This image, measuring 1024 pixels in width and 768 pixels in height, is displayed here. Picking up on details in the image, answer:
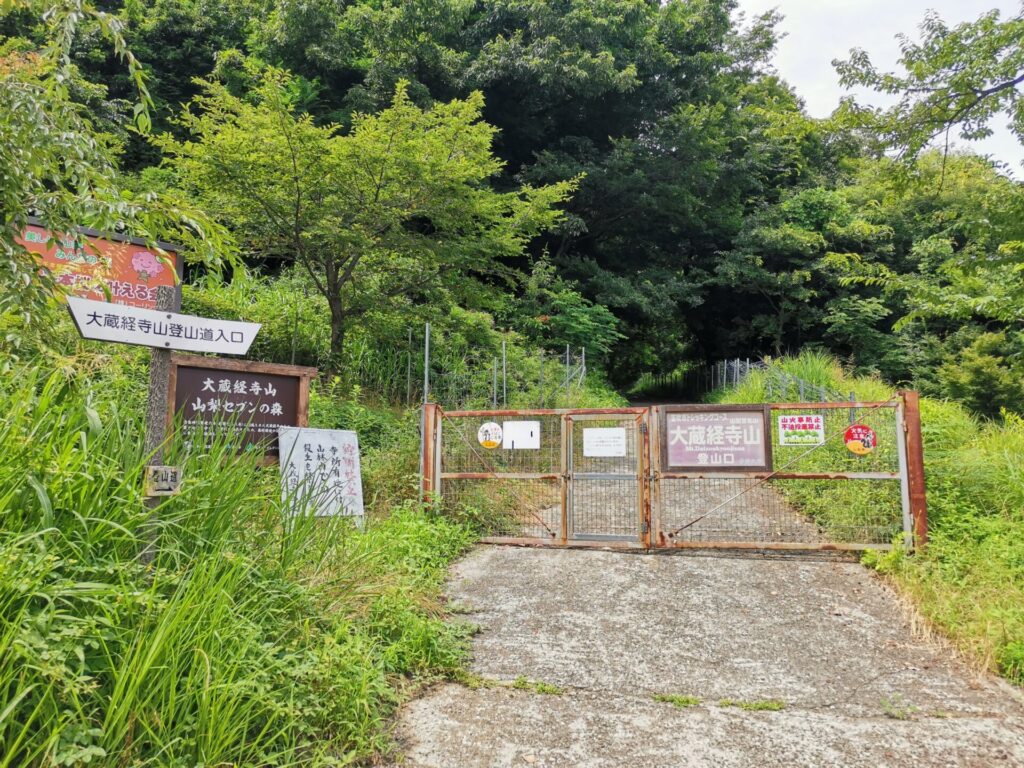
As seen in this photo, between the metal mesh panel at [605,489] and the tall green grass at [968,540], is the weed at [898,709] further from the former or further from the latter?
the metal mesh panel at [605,489]

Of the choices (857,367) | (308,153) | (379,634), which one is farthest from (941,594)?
(857,367)

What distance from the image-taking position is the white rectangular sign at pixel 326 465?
5.18m

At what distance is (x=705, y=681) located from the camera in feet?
12.9

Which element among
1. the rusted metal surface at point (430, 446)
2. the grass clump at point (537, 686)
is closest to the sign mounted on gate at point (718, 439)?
the rusted metal surface at point (430, 446)

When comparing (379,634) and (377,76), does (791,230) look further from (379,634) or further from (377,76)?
(379,634)

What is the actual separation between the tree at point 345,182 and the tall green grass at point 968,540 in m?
6.15

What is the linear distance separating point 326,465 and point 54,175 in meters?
2.87

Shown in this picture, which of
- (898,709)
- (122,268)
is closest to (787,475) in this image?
(898,709)

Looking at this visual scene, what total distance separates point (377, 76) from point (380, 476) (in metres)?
13.0

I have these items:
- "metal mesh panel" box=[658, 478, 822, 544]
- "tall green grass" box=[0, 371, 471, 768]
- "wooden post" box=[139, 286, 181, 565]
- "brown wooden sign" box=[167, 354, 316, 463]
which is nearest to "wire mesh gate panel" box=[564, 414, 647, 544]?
"metal mesh panel" box=[658, 478, 822, 544]

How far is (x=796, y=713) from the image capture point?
3.54m

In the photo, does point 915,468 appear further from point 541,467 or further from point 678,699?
point 678,699

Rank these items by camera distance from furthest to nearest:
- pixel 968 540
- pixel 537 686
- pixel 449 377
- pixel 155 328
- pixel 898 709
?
pixel 449 377 < pixel 968 540 < pixel 537 686 < pixel 898 709 < pixel 155 328

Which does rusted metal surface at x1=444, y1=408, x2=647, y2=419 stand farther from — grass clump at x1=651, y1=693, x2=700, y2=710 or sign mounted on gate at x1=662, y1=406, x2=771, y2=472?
grass clump at x1=651, y1=693, x2=700, y2=710
